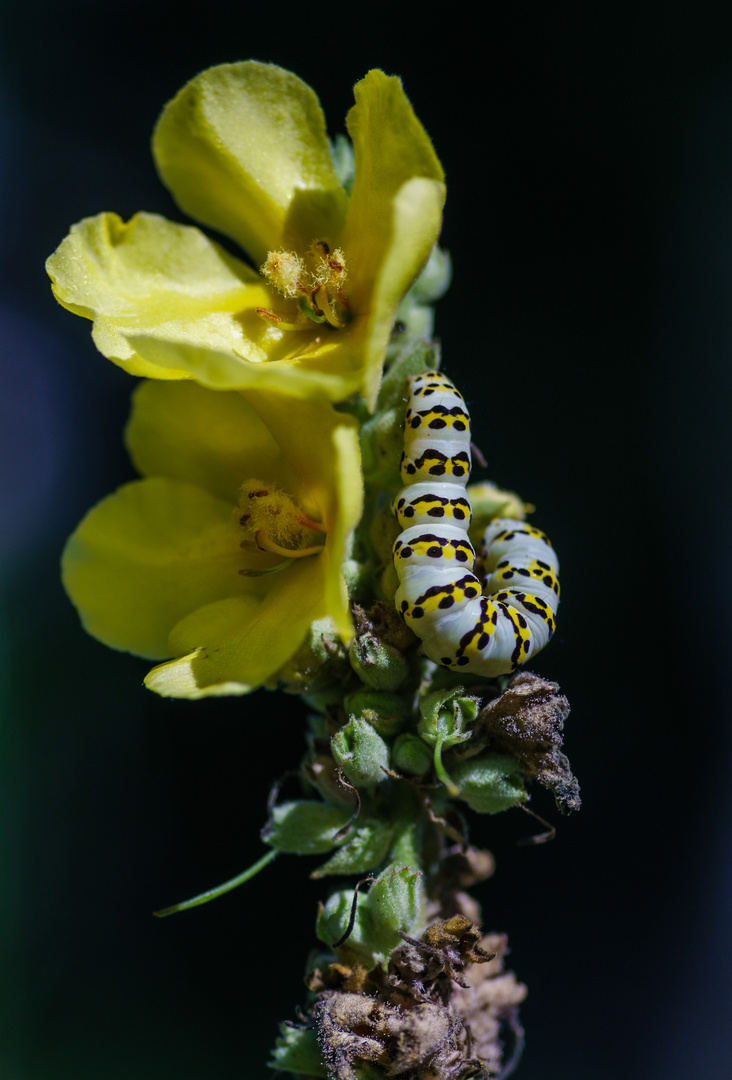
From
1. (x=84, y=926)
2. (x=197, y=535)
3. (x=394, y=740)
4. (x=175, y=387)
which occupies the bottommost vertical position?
(x=84, y=926)

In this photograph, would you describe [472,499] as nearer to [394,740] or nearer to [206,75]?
[394,740]

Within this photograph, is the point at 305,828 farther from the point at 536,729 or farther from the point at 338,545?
A: the point at 338,545

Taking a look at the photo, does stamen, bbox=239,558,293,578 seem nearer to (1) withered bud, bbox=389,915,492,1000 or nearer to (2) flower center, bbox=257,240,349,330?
(2) flower center, bbox=257,240,349,330

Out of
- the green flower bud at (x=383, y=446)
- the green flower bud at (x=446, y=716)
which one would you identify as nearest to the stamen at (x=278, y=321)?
the green flower bud at (x=383, y=446)

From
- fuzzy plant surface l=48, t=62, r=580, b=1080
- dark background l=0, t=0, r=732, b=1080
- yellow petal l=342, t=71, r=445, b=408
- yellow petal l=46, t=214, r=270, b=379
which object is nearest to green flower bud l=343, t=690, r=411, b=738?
fuzzy plant surface l=48, t=62, r=580, b=1080

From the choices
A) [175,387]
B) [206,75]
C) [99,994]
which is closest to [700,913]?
[99,994]

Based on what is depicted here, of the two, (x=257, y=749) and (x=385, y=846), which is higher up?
(x=257, y=749)

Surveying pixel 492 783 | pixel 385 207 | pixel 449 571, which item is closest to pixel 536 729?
pixel 492 783

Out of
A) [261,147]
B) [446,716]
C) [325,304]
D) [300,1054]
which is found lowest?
[300,1054]
